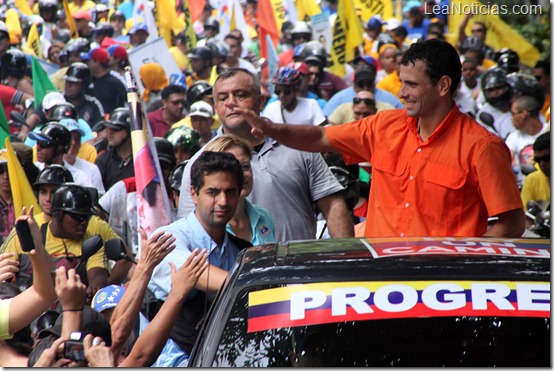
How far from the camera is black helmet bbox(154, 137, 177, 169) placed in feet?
29.6

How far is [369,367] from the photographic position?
320cm

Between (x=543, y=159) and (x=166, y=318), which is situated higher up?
(x=166, y=318)

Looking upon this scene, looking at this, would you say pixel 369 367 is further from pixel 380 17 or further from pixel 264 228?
pixel 380 17

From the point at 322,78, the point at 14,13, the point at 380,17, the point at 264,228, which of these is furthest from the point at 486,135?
the point at 14,13

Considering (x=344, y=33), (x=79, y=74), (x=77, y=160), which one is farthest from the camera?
(x=344, y=33)

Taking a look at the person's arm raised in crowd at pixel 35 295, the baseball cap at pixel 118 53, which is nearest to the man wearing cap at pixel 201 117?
the baseball cap at pixel 118 53

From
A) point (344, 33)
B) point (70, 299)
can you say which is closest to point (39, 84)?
point (344, 33)

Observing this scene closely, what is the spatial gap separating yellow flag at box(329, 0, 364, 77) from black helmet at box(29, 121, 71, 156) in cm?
726

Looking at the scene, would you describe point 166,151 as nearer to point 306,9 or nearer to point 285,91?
point 285,91

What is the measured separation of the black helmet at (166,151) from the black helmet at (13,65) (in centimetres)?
683

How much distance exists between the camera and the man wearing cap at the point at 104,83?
15.2m

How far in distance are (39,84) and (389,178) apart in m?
9.71

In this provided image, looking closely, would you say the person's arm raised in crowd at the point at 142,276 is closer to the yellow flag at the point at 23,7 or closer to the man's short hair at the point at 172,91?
the man's short hair at the point at 172,91

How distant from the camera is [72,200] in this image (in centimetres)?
801
